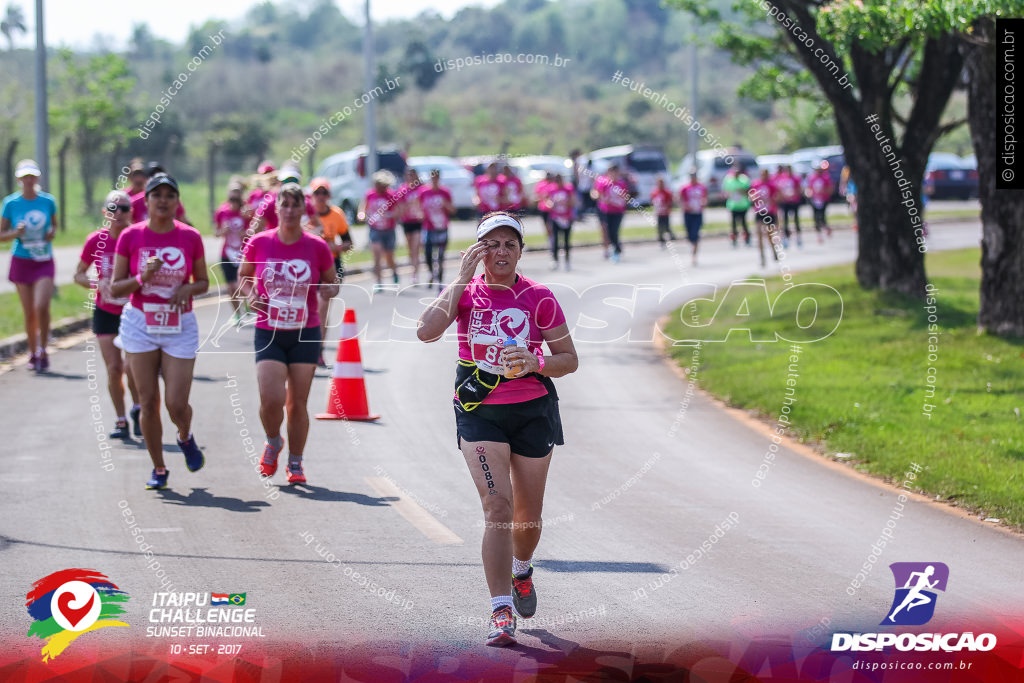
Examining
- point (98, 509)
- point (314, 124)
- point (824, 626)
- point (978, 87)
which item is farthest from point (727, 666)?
point (314, 124)

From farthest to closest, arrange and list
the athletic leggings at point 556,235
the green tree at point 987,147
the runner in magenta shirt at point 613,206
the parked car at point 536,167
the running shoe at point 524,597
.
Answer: the parked car at point 536,167 < the athletic leggings at point 556,235 < the runner in magenta shirt at point 613,206 < the green tree at point 987,147 < the running shoe at point 524,597

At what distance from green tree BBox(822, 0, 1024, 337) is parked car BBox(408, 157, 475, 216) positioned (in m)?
21.9

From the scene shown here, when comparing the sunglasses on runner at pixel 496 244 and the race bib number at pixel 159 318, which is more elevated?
the sunglasses on runner at pixel 496 244

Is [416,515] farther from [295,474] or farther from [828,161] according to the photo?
[828,161]

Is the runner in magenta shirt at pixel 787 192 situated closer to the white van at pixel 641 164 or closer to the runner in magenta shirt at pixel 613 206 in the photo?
the runner in magenta shirt at pixel 613 206

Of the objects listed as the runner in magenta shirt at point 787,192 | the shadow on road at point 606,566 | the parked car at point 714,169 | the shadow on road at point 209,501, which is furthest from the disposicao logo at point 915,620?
the parked car at point 714,169

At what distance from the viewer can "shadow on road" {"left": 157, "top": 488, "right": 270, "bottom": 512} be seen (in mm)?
8109

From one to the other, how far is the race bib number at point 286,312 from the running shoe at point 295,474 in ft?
3.23

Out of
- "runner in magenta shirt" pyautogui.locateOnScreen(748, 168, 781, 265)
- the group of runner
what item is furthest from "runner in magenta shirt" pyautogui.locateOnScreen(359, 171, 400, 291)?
the group of runner

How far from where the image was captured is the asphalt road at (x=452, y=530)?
19.9 feet

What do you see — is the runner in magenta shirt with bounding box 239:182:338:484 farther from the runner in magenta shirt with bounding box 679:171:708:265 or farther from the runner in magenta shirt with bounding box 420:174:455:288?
the runner in magenta shirt with bounding box 679:171:708:265

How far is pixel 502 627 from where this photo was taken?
562cm

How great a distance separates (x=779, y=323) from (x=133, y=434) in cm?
922

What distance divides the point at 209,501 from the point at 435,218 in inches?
480
